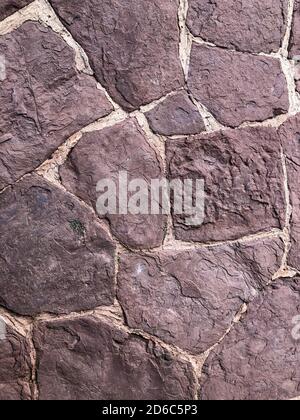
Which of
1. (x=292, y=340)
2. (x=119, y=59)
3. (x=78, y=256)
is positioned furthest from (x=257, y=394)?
(x=119, y=59)

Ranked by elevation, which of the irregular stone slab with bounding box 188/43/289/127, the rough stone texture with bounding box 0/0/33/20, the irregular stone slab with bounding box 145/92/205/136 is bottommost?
the irregular stone slab with bounding box 145/92/205/136

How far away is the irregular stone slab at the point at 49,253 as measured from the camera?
166 cm

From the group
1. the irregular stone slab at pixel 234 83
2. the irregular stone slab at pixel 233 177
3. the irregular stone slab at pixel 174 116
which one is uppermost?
the irregular stone slab at pixel 234 83

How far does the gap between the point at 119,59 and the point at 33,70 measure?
0.79ft

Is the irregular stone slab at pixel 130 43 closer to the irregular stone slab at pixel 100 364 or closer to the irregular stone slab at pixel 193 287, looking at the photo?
the irregular stone slab at pixel 193 287

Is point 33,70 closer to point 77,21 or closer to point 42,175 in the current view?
point 77,21

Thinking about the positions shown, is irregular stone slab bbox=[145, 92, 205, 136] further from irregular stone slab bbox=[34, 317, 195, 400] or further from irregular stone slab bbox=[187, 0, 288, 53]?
irregular stone slab bbox=[34, 317, 195, 400]

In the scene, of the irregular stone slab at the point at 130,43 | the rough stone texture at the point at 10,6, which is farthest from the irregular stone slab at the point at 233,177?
the rough stone texture at the point at 10,6

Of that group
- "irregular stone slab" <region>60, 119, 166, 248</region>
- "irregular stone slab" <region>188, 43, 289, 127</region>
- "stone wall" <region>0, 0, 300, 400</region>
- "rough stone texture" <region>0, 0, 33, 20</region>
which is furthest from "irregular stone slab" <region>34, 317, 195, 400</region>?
"rough stone texture" <region>0, 0, 33, 20</region>

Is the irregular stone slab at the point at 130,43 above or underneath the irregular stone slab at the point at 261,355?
above

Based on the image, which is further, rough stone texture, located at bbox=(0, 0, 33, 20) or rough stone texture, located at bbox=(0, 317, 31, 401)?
rough stone texture, located at bbox=(0, 317, 31, 401)

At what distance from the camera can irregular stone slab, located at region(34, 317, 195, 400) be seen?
1.73 meters

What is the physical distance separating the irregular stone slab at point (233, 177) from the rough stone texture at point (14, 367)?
21.9 inches

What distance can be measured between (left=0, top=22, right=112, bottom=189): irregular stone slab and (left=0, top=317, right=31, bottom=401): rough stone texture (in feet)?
1.46
